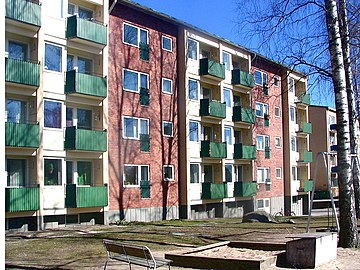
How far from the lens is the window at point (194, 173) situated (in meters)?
36.1

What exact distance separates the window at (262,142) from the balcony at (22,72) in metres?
25.4

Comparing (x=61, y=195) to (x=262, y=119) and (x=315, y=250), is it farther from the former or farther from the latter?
(x=262, y=119)

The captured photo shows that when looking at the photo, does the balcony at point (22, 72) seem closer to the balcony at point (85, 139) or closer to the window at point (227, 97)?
the balcony at point (85, 139)

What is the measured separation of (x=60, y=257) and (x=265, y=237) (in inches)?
289

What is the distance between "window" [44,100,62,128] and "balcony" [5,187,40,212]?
3.45 meters

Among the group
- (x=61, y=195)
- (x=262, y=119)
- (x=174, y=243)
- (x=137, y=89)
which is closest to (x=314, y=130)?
(x=262, y=119)

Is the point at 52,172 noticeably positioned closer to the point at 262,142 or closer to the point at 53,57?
the point at 53,57

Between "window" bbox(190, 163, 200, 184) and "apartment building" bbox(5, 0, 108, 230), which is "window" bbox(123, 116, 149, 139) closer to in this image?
"apartment building" bbox(5, 0, 108, 230)

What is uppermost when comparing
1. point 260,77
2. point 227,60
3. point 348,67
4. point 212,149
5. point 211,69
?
point 227,60

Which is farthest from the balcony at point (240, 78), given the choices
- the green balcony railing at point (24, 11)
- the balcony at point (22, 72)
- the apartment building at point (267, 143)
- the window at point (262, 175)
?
the balcony at point (22, 72)

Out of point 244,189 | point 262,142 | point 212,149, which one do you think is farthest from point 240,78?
point 244,189

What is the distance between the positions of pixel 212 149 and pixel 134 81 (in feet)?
28.4

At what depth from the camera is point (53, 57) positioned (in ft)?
86.7

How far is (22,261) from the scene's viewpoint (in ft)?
44.6
